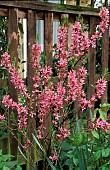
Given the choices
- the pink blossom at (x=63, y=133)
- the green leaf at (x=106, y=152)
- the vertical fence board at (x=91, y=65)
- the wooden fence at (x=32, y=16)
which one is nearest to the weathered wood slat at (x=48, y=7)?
the wooden fence at (x=32, y=16)

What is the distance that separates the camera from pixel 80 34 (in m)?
2.18

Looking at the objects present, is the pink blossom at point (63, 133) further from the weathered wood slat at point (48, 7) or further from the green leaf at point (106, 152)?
the weathered wood slat at point (48, 7)

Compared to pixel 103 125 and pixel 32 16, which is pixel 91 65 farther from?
pixel 103 125

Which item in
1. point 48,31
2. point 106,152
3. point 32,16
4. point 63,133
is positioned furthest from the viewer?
point 48,31

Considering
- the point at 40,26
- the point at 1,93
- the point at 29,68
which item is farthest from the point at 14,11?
the point at 40,26

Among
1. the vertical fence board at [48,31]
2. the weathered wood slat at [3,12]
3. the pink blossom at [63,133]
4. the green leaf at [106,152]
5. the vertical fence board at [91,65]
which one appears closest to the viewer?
the green leaf at [106,152]

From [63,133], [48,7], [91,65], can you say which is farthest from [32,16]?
[63,133]

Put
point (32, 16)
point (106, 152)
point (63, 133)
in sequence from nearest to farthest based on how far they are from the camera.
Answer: point (106, 152), point (63, 133), point (32, 16)

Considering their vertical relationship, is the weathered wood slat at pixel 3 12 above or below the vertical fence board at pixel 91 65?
above

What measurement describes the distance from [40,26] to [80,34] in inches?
162

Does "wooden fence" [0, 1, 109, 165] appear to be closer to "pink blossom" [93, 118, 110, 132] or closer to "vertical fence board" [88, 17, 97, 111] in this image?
"vertical fence board" [88, 17, 97, 111]

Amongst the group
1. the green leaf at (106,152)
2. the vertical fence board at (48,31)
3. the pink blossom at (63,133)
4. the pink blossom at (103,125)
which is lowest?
the green leaf at (106,152)

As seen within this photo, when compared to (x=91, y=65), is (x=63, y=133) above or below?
below

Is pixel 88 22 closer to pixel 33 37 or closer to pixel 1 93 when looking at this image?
pixel 33 37
